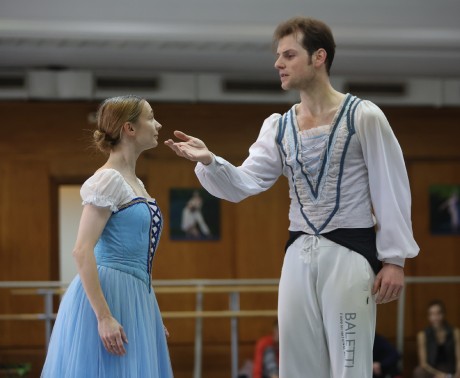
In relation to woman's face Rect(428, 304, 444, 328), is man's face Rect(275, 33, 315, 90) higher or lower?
higher

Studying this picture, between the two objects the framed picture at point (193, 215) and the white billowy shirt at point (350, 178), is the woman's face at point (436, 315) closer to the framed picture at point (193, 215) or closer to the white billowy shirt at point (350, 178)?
the framed picture at point (193, 215)

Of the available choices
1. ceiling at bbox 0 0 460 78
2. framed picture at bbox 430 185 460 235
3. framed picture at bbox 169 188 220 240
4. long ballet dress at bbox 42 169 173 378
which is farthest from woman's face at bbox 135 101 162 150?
framed picture at bbox 430 185 460 235

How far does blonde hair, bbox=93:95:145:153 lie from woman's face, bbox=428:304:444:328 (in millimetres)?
5120

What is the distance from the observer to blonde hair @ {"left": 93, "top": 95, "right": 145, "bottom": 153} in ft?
10.5

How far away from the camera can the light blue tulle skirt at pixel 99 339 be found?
3.05m

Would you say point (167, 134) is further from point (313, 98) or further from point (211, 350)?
point (313, 98)

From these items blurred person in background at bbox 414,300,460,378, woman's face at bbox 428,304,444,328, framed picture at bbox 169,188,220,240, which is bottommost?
blurred person in background at bbox 414,300,460,378

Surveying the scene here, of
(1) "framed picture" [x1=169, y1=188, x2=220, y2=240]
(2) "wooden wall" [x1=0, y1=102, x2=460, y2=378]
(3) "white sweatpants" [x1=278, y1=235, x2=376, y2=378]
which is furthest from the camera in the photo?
(1) "framed picture" [x1=169, y1=188, x2=220, y2=240]

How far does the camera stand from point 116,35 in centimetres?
696

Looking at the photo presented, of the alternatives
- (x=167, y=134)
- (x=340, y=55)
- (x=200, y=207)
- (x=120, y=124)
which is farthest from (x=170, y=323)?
(x=120, y=124)

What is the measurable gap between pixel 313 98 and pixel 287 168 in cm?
22

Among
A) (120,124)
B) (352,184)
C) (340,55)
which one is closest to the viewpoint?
(352,184)

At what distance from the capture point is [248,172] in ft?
10.2

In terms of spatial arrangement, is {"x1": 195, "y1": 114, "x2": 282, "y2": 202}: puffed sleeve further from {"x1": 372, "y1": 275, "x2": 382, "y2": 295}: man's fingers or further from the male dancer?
{"x1": 372, "y1": 275, "x2": 382, "y2": 295}: man's fingers
